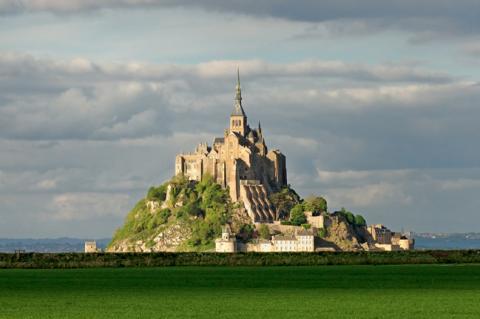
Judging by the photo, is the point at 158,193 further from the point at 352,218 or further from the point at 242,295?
the point at 242,295

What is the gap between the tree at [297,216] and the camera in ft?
566

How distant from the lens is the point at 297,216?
173 m

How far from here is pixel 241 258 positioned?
104 metres

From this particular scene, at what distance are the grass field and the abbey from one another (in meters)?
101

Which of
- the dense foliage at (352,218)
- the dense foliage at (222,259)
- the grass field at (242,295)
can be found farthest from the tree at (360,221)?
the grass field at (242,295)

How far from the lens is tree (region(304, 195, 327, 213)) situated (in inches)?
6969

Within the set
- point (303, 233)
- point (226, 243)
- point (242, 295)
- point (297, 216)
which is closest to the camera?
point (242, 295)

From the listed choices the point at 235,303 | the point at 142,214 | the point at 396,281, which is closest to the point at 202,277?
the point at 396,281

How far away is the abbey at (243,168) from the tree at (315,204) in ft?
16.8

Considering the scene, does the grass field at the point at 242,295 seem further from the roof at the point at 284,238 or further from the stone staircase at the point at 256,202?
the stone staircase at the point at 256,202

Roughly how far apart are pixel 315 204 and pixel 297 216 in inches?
265

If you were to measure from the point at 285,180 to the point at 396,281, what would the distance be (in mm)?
120338

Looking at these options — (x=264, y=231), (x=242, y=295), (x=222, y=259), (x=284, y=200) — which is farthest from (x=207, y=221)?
(x=242, y=295)

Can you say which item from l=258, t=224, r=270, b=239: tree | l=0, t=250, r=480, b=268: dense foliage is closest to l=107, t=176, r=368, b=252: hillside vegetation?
l=258, t=224, r=270, b=239: tree
